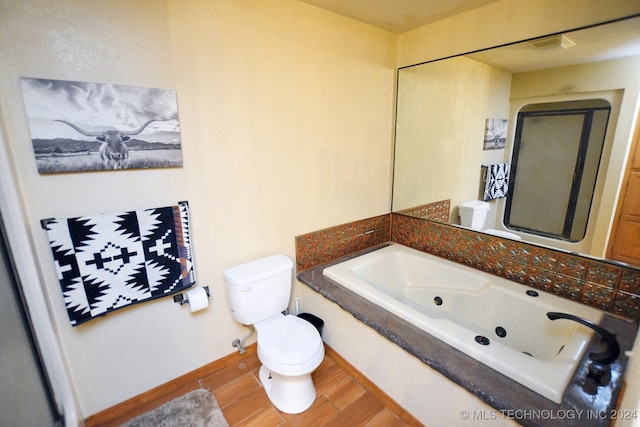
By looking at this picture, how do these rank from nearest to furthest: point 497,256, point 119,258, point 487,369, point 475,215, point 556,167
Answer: point 487,369, point 119,258, point 556,167, point 497,256, point 475,215

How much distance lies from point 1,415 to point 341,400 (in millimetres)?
1469

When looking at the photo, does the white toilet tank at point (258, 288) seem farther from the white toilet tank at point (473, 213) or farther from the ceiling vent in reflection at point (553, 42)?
the ceiling vent in reflection at point (553, 42)

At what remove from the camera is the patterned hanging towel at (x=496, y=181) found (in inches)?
75.1

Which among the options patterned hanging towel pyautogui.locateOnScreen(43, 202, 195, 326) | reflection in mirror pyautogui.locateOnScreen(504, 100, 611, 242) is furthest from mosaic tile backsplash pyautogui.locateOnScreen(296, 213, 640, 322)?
patterned hanging towel pyautogui.locateOnScreen(43, 202, 195, 326)

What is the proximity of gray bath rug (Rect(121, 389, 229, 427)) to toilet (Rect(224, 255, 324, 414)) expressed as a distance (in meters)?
0.31

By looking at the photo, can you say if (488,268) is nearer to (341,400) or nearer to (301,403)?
(341,400)

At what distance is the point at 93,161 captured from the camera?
51.7 inches

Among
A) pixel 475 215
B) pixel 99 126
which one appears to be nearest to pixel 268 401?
pixel 99 126

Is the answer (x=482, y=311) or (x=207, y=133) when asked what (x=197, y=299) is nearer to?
(x=207, y=133)

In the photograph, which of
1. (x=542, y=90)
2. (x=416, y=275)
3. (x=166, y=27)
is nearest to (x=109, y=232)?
(x=166, y=27)

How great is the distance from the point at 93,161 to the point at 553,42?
246 cm

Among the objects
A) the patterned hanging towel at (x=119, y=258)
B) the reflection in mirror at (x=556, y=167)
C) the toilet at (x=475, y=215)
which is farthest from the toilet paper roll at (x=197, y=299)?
the reflection in mirror at (x=556, y=167)

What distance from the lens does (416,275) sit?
7.65ft

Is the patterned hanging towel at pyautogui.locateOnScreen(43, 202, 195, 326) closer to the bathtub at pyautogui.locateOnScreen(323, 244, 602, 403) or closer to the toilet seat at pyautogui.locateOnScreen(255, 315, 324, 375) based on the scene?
the toilet seat at pyautogui.locateOnScreen(255, 315, 324, 375)
